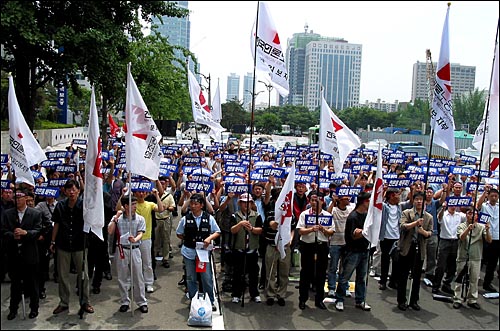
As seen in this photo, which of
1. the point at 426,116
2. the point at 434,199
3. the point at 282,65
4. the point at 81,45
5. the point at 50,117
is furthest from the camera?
the point at 426,116

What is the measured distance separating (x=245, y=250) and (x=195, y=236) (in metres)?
1.01

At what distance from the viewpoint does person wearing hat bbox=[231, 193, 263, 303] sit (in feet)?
27.7

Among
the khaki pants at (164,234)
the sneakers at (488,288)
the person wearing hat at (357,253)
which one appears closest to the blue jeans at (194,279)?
the person wearing hat at (357,253)


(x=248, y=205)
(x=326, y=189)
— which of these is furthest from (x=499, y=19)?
(x=326, y=189)

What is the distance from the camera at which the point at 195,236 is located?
7836mm

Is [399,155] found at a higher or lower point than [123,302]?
higher

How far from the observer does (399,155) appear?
18.8m

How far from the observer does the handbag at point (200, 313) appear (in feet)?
24.2

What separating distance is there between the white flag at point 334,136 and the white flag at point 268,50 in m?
0.95

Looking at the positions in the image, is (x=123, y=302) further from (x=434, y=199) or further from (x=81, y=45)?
(x=81, y=45)

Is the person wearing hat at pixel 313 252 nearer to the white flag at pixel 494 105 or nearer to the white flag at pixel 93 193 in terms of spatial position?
the white flag at pixel 494 105

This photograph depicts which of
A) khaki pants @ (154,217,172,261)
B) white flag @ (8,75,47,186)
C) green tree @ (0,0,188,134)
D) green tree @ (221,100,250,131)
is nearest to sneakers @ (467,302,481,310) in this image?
khaki pants @ (154,217,172,261)

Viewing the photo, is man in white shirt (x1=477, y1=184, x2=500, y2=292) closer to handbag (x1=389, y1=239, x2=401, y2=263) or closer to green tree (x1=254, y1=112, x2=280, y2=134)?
handbag (x1=389, y1=239, x2=401, y2=263)

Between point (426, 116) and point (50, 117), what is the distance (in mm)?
51819
